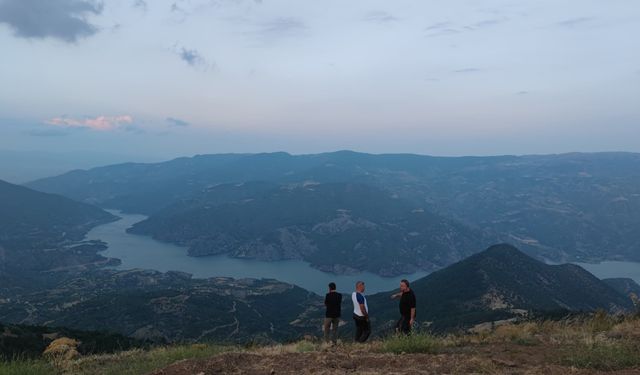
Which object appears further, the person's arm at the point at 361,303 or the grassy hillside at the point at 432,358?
the person's arm at the point at 361,303

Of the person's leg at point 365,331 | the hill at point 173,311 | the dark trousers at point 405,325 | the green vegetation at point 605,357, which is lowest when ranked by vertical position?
the hill at point 173,311

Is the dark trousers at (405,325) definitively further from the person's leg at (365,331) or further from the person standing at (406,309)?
the person's leg at (365,331)

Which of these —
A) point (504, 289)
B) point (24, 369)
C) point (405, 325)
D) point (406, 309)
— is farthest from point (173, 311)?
point (24, 369)

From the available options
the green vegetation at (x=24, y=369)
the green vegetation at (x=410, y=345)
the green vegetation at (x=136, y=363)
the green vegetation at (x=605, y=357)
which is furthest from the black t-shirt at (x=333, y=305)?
the green vegetation at (x=24, y=369)

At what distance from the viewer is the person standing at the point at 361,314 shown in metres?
14.7

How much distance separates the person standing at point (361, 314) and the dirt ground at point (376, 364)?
134 inches

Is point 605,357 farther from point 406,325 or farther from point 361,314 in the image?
point 361,314

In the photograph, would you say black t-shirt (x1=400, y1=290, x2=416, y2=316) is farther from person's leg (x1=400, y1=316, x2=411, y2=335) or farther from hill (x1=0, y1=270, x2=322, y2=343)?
hill (x1=0, y1=270, x2=322, y2=343)

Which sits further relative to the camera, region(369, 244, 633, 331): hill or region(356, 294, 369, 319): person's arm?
region(369, 244, 633, 331): hill

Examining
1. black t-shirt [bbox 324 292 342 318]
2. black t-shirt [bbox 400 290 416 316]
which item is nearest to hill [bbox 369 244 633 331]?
black t-shirt [bbox 324 292 342 318]

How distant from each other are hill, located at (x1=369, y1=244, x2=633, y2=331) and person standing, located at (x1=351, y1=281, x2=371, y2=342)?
276 ft

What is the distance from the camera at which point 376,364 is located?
32.2 ft

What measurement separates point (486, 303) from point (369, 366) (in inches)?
3861

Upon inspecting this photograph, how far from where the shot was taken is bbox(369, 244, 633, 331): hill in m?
103
